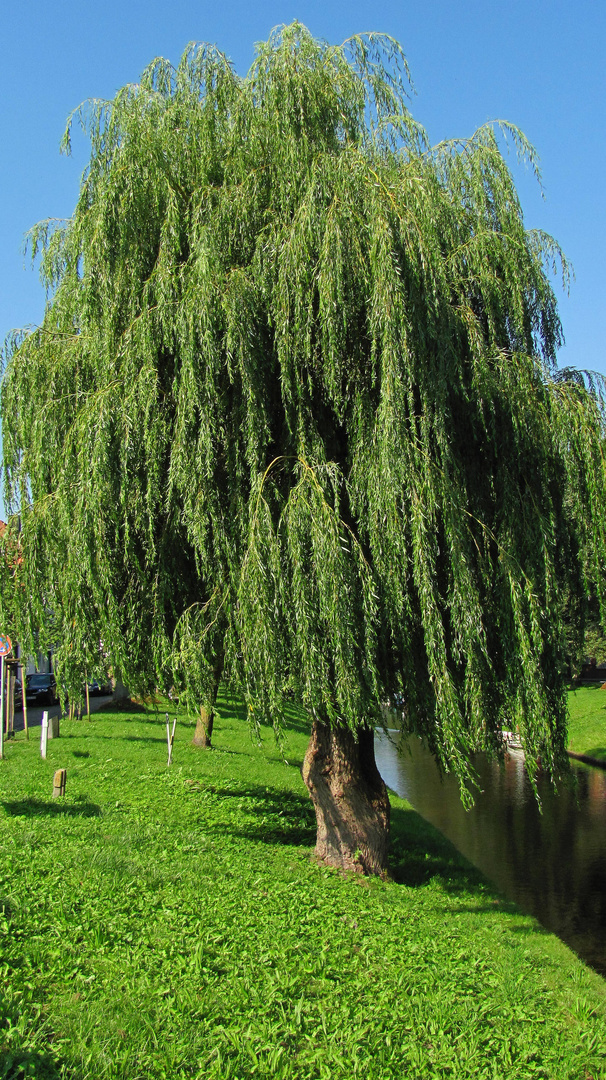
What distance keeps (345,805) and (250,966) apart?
392 centimetres

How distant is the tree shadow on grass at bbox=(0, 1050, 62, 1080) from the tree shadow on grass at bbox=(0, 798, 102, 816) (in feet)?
18.5

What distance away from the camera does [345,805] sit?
33.3 feet

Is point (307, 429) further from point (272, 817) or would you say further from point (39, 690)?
point (39, 690)

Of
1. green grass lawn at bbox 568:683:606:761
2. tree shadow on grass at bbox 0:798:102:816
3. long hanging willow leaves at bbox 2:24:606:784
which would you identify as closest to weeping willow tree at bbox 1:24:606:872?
long hanging willow leaves at bbox 2:24:606:784

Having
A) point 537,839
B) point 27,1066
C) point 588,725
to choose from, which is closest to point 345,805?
point 27,1066

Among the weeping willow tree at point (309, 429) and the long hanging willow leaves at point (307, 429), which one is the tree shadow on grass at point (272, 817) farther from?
the long hanging willow leaves at point (307, 429)

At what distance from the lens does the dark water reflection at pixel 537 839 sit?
1155cm

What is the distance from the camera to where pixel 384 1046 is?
5.82 metres

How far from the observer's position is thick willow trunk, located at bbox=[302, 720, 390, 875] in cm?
1011

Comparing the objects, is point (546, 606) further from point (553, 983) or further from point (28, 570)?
point (28, 570)

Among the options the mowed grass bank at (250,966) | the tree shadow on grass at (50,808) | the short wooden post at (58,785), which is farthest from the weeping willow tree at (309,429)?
the short wooden post at (58,785)

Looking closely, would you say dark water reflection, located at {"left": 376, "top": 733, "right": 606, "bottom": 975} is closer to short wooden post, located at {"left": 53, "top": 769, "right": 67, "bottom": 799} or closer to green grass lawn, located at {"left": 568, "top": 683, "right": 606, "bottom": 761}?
green grass lawn, located at {"left": 568, "top": 683, "right": 606, "bottom": 761}

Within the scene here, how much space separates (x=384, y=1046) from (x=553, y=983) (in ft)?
10.1

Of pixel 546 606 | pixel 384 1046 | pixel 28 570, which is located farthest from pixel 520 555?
pixel 28 570
